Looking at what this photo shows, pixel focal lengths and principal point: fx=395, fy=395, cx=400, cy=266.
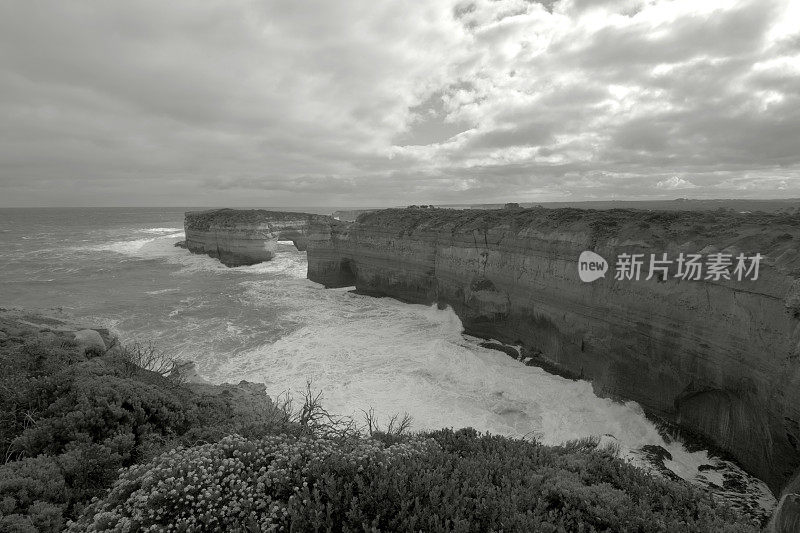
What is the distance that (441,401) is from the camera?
1230cm

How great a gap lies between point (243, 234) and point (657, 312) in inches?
1462

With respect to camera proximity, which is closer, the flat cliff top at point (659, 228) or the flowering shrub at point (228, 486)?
the flowering shrub at point (228, 486)

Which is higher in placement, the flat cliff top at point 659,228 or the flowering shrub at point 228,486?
the flat cliff top at point 659,228

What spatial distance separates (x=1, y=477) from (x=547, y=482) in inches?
255

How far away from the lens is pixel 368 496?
13.5ft

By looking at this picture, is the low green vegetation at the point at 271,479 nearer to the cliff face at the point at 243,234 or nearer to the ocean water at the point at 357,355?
the ocean water at the point at 357,355

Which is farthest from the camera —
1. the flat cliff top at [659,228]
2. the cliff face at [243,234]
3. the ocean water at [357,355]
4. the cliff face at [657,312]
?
the cliff face at [243,234]

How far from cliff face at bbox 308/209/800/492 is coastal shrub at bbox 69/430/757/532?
621 cm

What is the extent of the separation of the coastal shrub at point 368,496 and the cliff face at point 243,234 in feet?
111

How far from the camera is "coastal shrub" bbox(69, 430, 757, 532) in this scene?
392 centimetres

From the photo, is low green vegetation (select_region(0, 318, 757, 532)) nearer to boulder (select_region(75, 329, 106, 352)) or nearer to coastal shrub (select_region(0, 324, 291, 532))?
coastal shrub (select_region(0, 324, 291, 532))

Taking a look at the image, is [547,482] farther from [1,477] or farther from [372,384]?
[372,384]

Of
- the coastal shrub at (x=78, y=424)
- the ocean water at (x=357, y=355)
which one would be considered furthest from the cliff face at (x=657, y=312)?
the coastal shrub at (x=78, y=424)

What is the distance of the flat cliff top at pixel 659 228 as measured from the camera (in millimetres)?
10469
